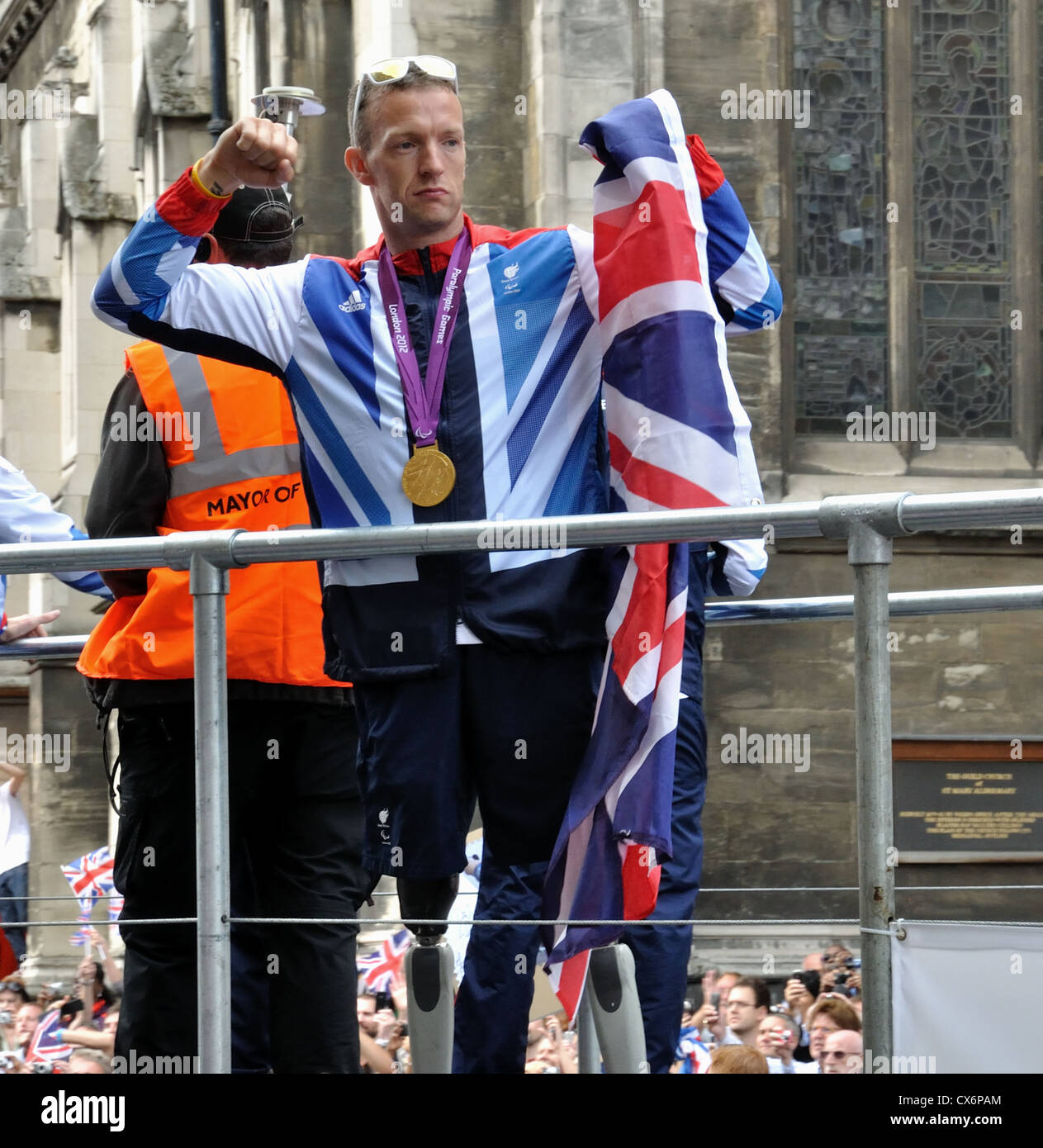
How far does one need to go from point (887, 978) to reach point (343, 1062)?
1535 millimetres

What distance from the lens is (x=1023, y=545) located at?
12.5 m

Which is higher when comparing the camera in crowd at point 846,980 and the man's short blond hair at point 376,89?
the man's short blond hair at point 376,89

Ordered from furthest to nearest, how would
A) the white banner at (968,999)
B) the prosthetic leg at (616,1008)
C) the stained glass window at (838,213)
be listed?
the stained glass window at (838,213) → the prosthetic leg at (616,1008) → the white banner at (968,999)

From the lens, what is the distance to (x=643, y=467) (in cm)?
362

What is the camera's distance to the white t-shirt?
9.74 meters

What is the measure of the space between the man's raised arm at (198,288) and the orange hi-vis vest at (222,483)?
556 mm

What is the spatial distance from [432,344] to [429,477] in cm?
24

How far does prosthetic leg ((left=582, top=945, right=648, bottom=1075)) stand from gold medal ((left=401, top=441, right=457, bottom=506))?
82cm
